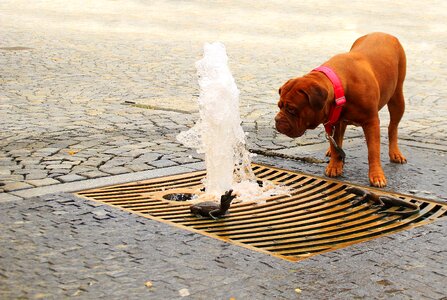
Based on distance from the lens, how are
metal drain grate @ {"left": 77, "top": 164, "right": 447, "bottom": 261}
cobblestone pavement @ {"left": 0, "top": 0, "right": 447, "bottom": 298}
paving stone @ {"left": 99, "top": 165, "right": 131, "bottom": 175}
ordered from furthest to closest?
paving stone @ {"left": 99, "top": 165, "right": 131, "bottom": 175}, metal drain grate @ {"left": 77, "top": 164, "right": 447, "bottom": 261}, cobblestone pavement @ {"left": 0, "top": 0, "right": 447, "bottom": 298}

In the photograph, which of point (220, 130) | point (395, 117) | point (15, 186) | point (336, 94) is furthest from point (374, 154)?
point (15, 186)

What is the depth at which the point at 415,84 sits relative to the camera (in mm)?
11797

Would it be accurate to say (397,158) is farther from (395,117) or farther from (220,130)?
(220,130)

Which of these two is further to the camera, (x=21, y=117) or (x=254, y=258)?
(x=21, y=117)

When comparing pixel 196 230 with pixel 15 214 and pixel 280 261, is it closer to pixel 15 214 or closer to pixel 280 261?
pixel 280 261

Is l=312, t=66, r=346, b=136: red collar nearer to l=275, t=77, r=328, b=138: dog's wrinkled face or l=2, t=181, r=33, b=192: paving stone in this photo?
l=275, t=77, r=328, b=138: dog's wrinkled face

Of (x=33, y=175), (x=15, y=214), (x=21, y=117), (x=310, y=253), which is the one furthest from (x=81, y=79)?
(x=310, y=253)

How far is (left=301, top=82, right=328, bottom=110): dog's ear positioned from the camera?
5562 millimetres

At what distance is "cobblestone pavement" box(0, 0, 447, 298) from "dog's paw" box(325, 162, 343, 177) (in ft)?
0.50

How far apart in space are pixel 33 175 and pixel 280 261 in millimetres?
2430

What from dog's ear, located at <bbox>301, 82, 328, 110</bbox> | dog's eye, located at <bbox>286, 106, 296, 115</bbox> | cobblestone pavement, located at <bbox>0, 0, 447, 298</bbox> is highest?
dog's ear, located at <bbox>301, 82, 328, 110</bbox>

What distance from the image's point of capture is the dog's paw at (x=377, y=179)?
5.87 meters

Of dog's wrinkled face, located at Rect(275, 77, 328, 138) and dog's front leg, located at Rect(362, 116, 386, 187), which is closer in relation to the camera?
dog's wrinkled face, located at Rect(275, 77, 328, 138)

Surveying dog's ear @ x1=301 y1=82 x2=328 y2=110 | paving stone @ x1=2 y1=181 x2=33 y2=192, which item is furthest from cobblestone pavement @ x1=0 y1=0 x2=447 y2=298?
dog's ear @ x1=301 y1=82 x2=328 y2=110
